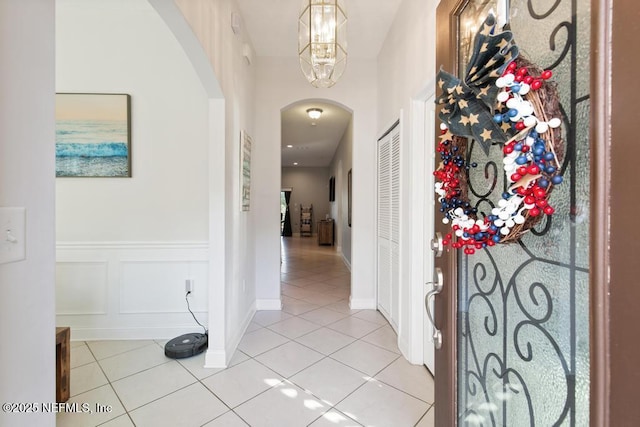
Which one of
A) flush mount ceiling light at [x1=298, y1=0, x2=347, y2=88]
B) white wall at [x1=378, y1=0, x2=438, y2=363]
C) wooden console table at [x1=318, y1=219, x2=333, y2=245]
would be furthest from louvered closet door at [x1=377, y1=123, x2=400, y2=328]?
wooden console table at [x1=318, y1=219, x2=333, y2=245]

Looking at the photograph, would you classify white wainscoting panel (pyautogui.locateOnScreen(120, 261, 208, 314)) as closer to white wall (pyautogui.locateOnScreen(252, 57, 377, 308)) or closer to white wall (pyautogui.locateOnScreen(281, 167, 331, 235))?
white wall (pyautogui.locateOnScreen(252, 57, 377, 308))

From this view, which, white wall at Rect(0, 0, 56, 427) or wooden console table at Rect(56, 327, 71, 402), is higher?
white wall at Rect(0, 0, 56, 427)

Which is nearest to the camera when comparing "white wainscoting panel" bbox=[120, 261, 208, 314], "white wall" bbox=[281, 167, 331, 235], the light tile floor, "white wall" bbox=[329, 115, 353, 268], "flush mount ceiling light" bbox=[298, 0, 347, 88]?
the light tile floor

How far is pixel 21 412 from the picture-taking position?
0.58m

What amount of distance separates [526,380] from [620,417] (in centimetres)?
36

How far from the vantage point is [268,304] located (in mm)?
3361

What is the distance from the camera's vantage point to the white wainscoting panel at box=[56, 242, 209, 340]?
249cm

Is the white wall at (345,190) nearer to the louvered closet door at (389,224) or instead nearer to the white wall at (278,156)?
the white wall at (278,156)

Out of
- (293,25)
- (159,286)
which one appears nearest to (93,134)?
(159,286)

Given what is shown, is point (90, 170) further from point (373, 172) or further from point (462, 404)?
point (462, 404)

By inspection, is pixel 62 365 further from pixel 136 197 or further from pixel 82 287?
pixel 136 197

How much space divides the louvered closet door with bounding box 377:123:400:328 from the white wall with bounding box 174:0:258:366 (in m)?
1.47

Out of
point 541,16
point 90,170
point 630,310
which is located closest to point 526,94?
point 541,16

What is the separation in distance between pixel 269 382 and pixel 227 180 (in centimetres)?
152
